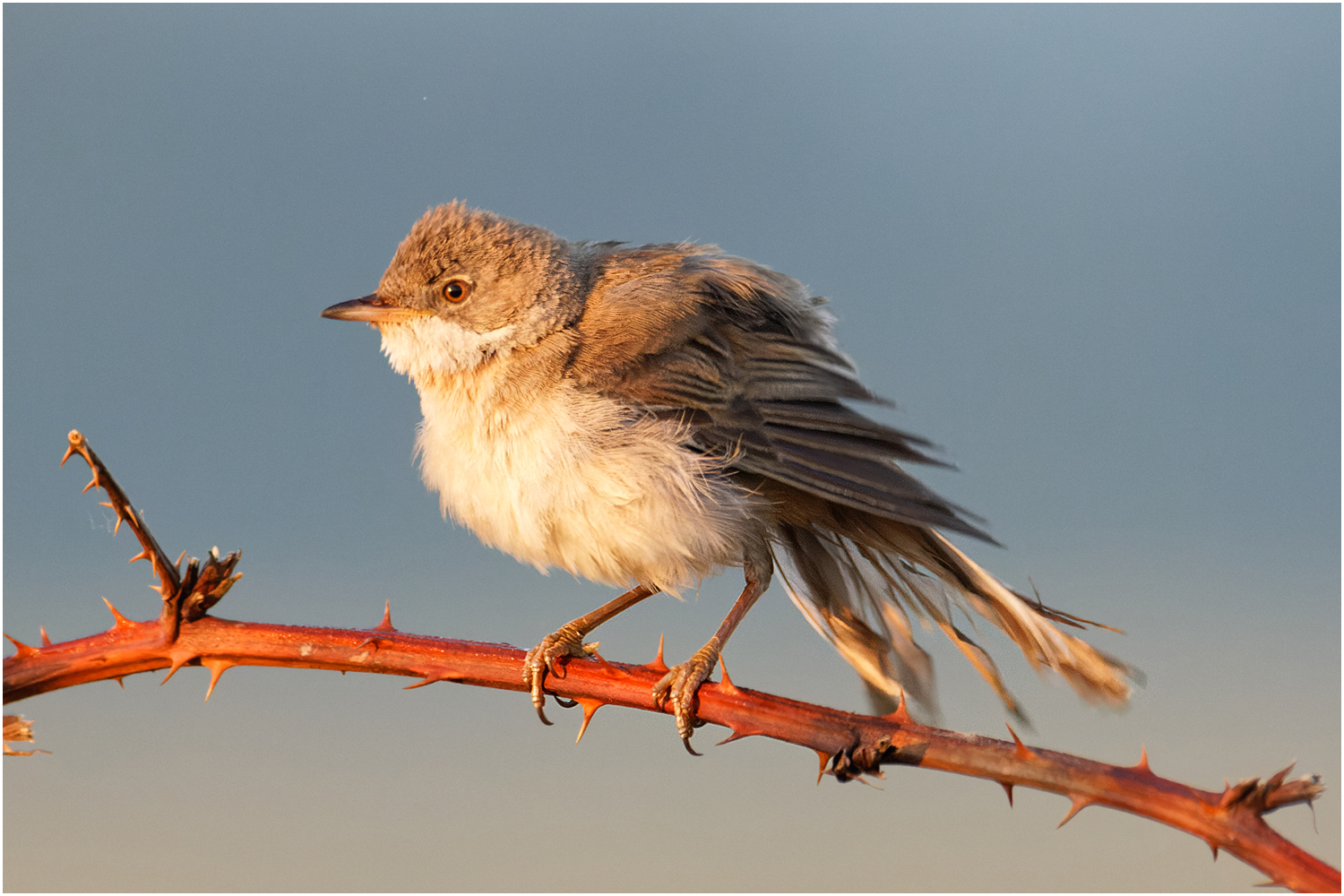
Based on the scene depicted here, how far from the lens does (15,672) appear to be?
1.65 meters

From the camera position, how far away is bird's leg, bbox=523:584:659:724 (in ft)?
6.68

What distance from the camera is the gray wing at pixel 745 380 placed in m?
2.06

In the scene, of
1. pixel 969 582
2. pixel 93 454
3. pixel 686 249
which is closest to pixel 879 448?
pixel 969 582

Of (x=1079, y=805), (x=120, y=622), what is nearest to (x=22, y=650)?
(x=120, y=622)

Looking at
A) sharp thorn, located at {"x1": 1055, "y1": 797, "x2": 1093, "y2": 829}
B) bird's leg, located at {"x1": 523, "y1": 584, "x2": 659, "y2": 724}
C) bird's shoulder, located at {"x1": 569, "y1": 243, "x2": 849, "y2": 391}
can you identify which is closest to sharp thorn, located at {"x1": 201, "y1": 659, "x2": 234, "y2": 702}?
bird's leg, located at {"x1": 523, "y1": 584, "x2": 659, "y2": 724}

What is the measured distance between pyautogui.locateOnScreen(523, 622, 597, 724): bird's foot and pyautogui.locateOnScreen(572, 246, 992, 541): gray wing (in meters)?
0.51

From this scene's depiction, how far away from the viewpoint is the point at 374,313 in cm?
242

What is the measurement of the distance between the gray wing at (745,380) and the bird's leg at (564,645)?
497 millimetres

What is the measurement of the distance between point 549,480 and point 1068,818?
114 centimetres

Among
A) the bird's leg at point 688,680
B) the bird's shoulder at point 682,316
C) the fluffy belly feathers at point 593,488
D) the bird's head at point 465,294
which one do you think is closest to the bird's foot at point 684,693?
the bird's leg at point 688,680

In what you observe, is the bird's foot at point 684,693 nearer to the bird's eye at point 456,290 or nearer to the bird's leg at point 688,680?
the bird's leg at point 688,680

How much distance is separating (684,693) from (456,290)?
106 centimetres

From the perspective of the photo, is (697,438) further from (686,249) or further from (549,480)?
(686,249)

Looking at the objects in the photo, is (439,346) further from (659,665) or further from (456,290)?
(659,665)
